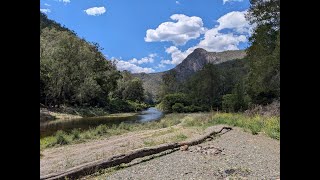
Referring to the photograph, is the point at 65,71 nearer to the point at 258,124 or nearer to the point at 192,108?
the point at 192,108

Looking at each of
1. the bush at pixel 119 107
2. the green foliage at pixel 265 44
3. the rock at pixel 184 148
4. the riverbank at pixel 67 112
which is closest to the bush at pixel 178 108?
the bush at pixel 119 107

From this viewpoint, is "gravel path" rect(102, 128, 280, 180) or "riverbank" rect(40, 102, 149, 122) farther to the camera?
"riverbank" rect(40, 102, 149, 122)

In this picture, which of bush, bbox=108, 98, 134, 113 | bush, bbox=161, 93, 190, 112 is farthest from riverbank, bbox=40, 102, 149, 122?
bush, bbox=161, 93, 190, 112

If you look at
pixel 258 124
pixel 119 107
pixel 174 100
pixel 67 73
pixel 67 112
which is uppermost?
pixel 67 73

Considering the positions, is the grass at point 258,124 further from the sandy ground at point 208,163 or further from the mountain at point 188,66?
the mountain at point 188,66

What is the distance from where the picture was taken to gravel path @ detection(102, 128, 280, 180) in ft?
29.1

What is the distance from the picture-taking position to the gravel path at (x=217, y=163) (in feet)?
29.1

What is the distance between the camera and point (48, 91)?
40.7 m

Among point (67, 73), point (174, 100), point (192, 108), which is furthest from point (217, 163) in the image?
point (174, 100)

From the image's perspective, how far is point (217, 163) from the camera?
10406mm

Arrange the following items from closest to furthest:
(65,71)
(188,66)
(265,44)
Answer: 1. (265,44)
2. (65,71)
3. (188,66)

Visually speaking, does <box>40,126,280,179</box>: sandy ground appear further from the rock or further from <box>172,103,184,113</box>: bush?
<box>172,103,184,113</box>: bush
